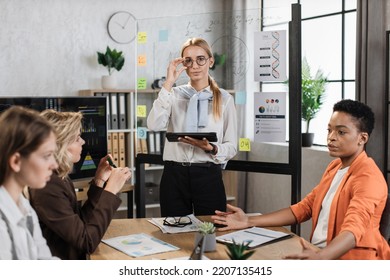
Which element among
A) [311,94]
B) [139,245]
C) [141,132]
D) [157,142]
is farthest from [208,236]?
Answer: [311,94]

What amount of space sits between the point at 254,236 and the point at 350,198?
33cm

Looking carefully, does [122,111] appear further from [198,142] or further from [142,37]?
[198,142]

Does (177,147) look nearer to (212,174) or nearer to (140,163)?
(212,174)

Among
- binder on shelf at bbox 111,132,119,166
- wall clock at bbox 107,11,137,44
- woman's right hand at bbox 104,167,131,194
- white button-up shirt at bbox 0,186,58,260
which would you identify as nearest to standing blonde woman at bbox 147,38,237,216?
woman's right hand at bbox 104,167,131,194

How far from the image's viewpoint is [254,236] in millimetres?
1942

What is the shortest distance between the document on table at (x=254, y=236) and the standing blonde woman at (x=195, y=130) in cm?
52

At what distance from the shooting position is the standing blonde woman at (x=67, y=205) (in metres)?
1.70

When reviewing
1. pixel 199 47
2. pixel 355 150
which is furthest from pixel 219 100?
pixel 355 150

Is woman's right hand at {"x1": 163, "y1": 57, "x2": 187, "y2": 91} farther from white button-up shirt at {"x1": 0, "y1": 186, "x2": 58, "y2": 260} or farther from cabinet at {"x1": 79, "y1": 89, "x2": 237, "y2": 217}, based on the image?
white button-up shirt at {"x1": 0, "y1": 186, "x2": 58, "y2": 260}

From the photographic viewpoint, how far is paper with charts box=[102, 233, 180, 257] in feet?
5.83

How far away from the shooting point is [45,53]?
4.19m

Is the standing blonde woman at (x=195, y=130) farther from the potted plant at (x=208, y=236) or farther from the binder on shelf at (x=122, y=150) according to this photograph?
the binder on shelf at (x=122, y=150)
